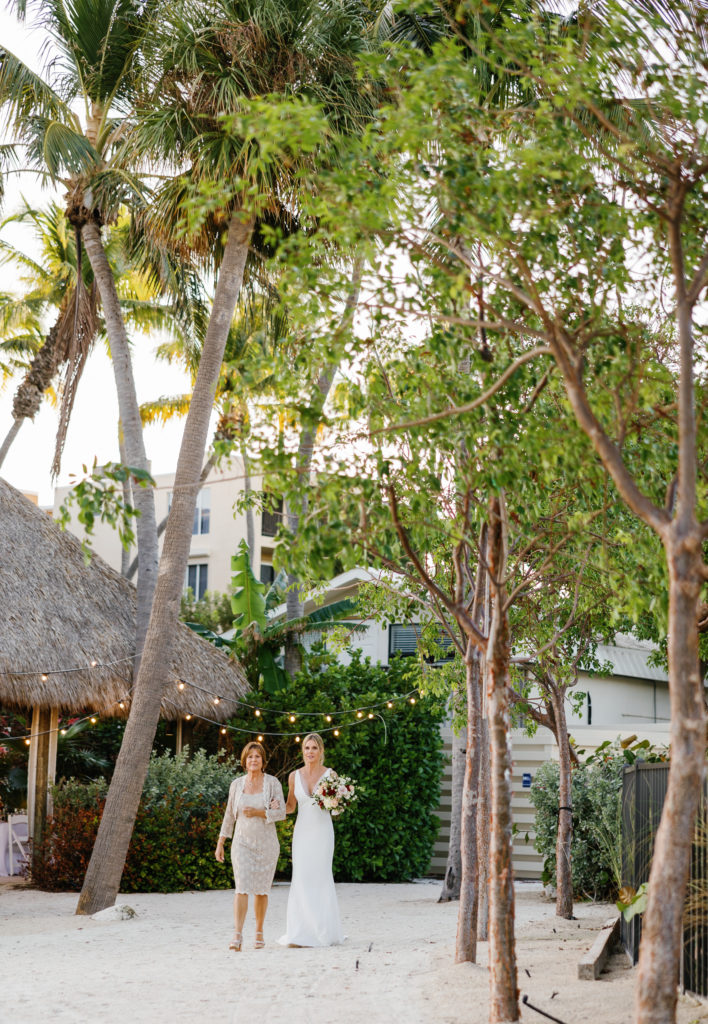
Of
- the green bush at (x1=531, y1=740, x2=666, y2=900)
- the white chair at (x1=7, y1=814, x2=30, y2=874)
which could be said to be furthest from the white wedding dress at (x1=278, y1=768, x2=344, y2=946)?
the white chair at (x1=7, y1=814, x2=30, y2=874)

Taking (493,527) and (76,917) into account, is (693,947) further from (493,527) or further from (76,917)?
(76,917)

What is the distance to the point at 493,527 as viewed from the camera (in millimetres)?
5969

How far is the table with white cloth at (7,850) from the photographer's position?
14961mm

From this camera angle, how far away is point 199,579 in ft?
117

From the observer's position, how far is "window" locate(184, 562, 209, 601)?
117 ft

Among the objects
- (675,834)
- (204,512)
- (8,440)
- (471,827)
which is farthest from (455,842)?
(204,512)

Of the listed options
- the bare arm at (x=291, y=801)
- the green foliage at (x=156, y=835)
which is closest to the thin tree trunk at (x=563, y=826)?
the bare arm at (x=291, y=801)

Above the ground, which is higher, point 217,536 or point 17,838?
point 217,536

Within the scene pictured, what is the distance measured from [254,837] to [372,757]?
6.46m

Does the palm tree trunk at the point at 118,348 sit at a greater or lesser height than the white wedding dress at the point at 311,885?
greater

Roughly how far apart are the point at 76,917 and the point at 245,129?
864 cm

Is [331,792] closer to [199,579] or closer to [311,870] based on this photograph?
[311,870]

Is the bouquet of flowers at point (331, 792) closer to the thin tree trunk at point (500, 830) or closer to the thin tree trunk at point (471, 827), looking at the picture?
the thin tree trunk at point (471, 827)

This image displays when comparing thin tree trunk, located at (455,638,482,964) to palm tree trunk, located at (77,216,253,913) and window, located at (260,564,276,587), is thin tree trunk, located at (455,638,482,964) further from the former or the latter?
window, located at (260,564,276,587)
